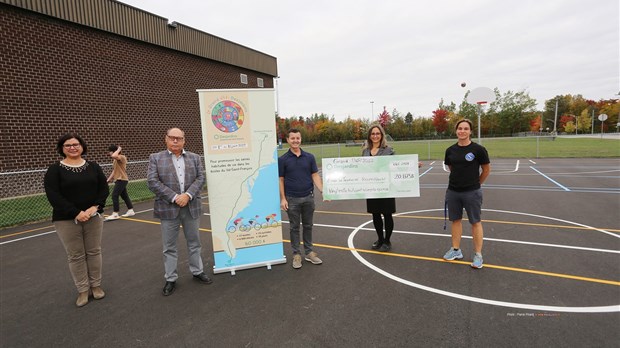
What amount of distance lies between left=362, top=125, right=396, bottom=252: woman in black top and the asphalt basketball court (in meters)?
0.27

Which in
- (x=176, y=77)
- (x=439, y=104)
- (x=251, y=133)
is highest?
(x=439, y=104)

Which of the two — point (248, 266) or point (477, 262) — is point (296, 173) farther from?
point (477, 262)

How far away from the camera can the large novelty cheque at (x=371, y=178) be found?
460 cm

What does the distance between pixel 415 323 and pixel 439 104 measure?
8669cm

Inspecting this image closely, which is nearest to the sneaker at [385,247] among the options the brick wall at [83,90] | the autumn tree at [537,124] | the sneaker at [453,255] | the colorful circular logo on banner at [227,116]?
the sneaker at [453,255]

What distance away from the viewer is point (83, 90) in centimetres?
1184

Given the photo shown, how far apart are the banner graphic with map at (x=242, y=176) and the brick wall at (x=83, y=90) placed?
1006 cm

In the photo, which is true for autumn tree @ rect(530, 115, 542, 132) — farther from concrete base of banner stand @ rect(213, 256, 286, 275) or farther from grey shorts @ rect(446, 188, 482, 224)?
concrete base of banner stand @ rect(213, 256, 286, 275)

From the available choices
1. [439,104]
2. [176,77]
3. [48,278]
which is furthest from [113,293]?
[439,104]

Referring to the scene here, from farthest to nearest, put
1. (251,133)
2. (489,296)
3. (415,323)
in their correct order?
(251,133), (489,296), (415,323)

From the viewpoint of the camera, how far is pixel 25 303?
11.9 ft

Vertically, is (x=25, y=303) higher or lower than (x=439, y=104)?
lower

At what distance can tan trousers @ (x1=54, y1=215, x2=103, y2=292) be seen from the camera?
348 cm

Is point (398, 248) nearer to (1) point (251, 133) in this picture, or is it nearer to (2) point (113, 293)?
(1) point (251, 133)
